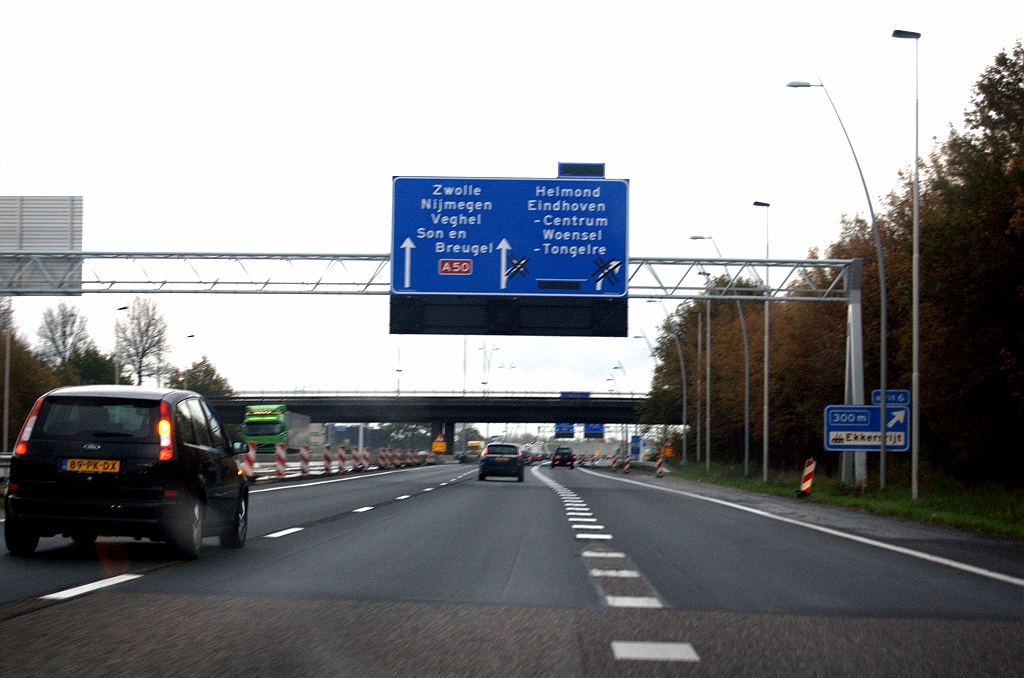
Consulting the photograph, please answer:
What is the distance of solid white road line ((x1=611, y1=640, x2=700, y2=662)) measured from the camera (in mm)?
6793

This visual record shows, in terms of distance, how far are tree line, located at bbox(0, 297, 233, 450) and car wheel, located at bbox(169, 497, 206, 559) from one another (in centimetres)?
6114

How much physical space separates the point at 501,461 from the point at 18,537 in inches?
1356

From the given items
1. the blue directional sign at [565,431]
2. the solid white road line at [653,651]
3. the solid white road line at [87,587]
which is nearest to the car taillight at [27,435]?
the solid white road line at [87,587]

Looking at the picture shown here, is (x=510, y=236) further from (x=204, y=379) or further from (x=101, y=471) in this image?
(x=204, y=379)

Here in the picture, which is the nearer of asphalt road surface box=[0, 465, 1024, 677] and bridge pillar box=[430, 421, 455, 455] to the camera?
asphalt road surface box=[0, 465, 1024, 677]

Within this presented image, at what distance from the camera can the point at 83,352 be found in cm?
9469

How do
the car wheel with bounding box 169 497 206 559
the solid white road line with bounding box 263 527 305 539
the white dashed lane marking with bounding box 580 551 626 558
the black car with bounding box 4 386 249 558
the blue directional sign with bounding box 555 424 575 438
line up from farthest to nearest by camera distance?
the blue directional sign with bounding box 555 424 575 438
the solid white road line with bounding box 263 527 305 539
the white dashed lane marking with bounding box 580 551 626 558
the car wheel with bounding box 169 497 206 559
the black car with bounding box 4 386 249 558

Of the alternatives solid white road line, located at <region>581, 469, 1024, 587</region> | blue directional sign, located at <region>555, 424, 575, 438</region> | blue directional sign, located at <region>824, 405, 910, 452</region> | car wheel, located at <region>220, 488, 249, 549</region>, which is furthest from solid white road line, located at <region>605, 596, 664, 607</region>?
blue directional sign, located at <region>555, 424, 575, 438</region>

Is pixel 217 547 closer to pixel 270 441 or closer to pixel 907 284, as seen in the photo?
pixel 907 284

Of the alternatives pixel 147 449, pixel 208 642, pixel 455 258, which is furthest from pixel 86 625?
pixel 455 258

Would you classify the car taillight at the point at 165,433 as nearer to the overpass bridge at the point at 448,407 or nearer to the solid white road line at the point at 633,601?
the solid white road line at the point at 633,601

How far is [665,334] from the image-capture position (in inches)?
3526

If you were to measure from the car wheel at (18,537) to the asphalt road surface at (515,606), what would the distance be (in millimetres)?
148

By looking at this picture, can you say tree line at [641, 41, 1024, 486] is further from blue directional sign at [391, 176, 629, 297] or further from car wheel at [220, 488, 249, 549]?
car wheel at [220, 488, 249, 549]
